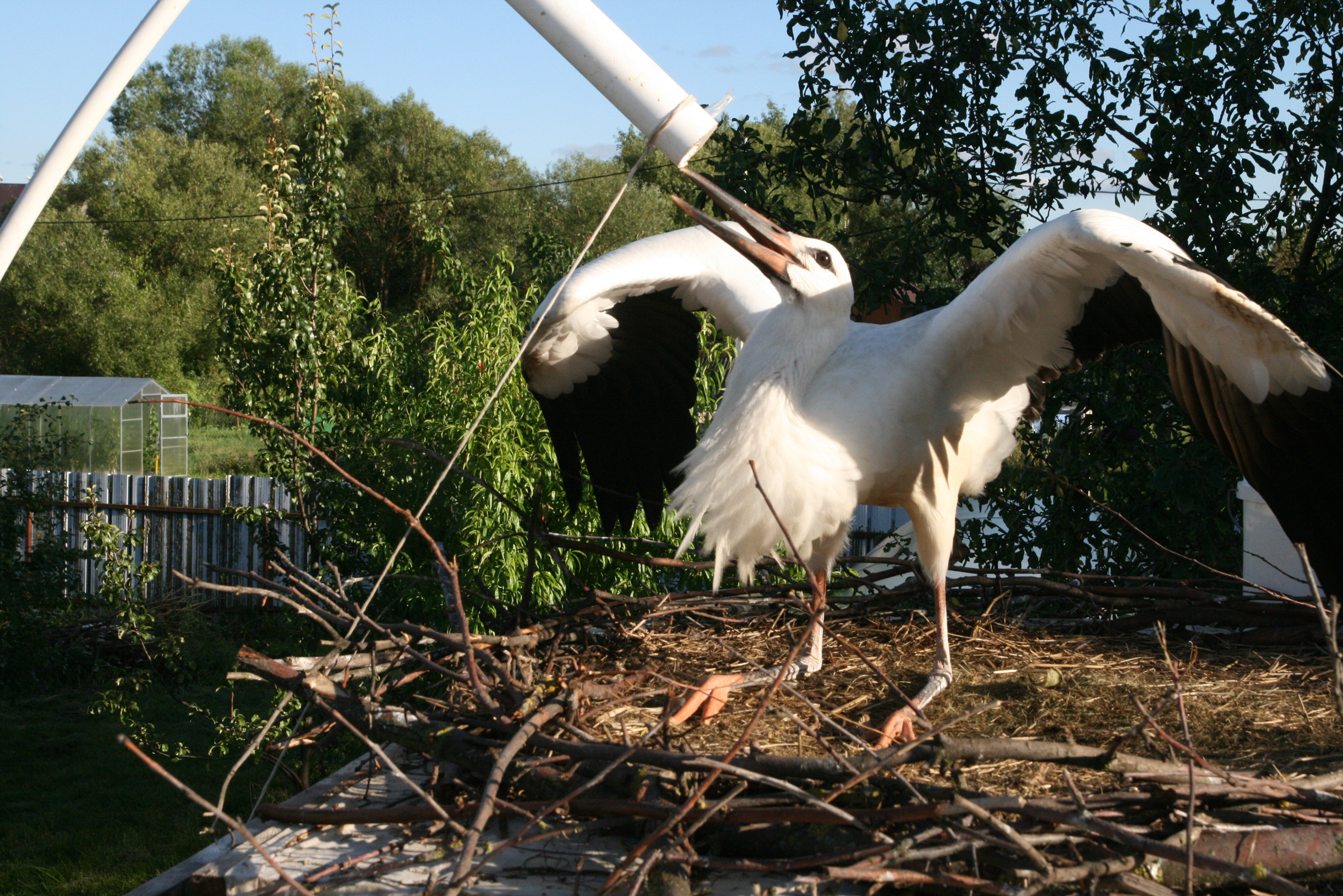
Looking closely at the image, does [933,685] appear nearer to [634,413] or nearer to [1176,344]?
[1176,344]

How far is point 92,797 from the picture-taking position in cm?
715

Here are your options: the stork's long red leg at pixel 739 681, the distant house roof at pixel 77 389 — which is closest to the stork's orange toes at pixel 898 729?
the stork's long red leg at pixel 739 681

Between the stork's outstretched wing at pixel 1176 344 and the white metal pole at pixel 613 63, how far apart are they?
4.12 ft

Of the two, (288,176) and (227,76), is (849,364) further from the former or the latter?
(227,76)

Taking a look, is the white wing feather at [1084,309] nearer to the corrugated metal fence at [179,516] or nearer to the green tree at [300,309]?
the green tree at [300,309]

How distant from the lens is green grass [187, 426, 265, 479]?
19.0 m

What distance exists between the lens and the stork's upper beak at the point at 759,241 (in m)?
2.89

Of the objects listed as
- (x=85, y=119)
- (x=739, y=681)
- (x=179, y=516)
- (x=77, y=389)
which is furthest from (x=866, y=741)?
(x=77, y=389)

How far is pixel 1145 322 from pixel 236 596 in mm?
10499

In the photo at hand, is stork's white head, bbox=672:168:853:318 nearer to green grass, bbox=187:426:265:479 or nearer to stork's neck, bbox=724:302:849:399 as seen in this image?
stork's neck, bbox=724:302:849:399

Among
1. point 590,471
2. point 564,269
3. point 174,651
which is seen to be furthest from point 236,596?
point 590,471

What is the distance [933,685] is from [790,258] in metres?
1.23

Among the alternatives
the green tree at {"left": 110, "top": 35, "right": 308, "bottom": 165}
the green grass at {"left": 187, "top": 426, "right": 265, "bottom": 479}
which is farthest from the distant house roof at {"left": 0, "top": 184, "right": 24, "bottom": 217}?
the green grass at {"left": 187, "top": 426, "right": 265, "bottom": 479}

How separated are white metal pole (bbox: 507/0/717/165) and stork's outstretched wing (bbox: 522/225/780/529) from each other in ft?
6.45
